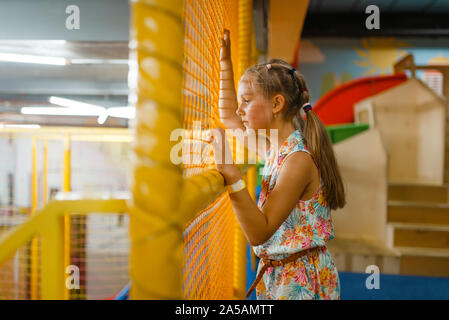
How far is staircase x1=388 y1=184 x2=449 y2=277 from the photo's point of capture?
3135 millimetres

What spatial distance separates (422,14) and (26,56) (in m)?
7.81

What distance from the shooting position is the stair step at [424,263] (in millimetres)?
3119

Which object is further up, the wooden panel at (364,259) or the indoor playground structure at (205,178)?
the indoor playground structure at (205,178)

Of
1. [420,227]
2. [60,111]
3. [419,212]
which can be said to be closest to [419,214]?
[419,212]

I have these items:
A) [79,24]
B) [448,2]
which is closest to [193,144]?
[79,24]

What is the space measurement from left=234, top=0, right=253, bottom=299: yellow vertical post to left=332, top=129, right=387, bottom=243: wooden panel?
2060 millimetres

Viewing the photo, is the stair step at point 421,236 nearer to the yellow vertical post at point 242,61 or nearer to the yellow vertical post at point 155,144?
the yellow vertical post at point 242,61

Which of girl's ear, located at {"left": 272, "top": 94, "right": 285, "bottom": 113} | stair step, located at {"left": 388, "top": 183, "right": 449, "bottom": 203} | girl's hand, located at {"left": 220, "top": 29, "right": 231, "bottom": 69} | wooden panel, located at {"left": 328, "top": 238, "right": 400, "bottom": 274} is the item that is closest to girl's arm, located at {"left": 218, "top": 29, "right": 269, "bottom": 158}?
girl's hand, located at {"left": 220, "top": 29, "right": 231, "bottom": 69}

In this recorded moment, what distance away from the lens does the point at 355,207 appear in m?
3.68

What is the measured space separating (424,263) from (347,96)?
9.89 ft

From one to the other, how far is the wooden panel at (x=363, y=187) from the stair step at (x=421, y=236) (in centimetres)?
22

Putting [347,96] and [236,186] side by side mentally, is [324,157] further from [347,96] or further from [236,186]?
[347,96]

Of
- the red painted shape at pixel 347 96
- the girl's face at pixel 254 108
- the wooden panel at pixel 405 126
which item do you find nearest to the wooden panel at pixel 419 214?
the wooden panel at pixel 405 126

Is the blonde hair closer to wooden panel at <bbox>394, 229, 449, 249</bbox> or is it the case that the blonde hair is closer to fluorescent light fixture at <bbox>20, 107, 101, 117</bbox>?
wooden panel at <bbox>394, 229, 449, 249</bbox>
